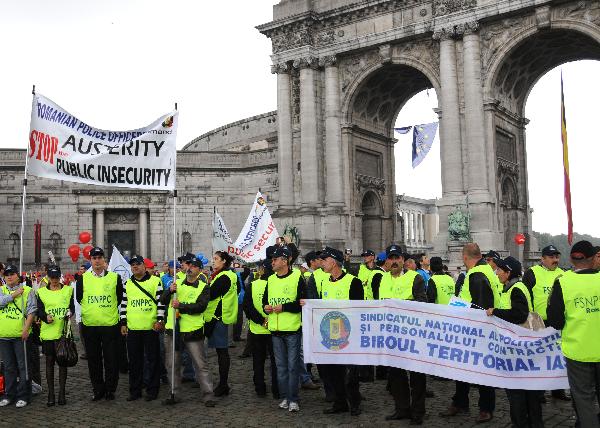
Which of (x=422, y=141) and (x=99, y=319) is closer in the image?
(x=99, y=319)

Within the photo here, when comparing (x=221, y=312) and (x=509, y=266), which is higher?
(x=509, y=266)

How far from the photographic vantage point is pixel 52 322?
10023 millimetres

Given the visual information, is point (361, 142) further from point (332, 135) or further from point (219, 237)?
point (219, 237)

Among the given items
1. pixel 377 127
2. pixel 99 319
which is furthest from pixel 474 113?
pixel 99 319

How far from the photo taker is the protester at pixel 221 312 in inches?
411

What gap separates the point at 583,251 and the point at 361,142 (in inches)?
1229

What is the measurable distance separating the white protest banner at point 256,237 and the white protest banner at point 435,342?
31.4 feet

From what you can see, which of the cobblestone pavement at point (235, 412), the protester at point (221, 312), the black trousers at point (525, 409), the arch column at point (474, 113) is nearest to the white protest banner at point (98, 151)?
the protester at point (221, 312)

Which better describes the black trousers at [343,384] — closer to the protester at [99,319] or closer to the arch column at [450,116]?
the protester at [99,319]

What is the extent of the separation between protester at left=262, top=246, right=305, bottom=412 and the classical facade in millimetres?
21407

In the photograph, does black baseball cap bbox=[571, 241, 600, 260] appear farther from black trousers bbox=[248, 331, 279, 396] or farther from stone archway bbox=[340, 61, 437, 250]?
stone archway bbox=[340, 61, 437, 250]

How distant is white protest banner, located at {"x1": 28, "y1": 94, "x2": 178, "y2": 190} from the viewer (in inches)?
433

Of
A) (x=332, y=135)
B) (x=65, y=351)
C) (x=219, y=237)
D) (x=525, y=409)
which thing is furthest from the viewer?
(x=332, y=135)

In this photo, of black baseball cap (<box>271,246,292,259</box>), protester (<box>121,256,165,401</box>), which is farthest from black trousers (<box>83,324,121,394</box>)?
black baseball cap (<box>271,246,292,259</box>)
